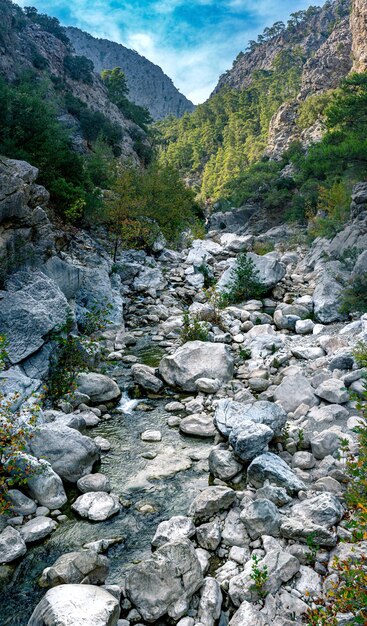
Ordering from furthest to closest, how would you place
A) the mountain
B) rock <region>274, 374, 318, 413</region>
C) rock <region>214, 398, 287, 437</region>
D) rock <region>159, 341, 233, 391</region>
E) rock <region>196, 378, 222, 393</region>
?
1. the mountain
2. rock <region>159, 341, 233, 391</region>
3. rock <region>196, 378, 222, 393</region>
4. rock <region>274, 374, 318, 413</region>
5. rock <region>214, 398, 287, 437</region>

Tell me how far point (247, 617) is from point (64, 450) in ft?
12.3

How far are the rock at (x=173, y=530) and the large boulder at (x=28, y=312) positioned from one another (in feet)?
16.7

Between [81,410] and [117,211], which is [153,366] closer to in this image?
[81,410]

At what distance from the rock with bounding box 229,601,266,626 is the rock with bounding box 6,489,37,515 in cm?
317

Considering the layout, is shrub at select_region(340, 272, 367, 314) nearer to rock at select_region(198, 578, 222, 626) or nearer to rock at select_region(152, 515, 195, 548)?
rock at select_region(152, 515, 195, 548)

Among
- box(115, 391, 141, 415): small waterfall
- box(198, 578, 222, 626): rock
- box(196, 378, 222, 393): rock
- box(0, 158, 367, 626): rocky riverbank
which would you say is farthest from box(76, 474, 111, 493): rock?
box(196, 378, 222, 393): rock

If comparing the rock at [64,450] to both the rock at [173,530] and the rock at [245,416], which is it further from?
the rock at [245,416]

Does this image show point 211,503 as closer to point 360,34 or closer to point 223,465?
point 223,465

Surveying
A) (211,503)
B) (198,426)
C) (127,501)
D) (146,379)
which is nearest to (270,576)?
(211,503)

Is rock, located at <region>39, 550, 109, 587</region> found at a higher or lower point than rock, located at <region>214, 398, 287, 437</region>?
lower

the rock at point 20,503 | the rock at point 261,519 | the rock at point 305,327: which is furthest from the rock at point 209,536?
the rock at point 305,327

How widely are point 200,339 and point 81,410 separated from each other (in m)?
4.59

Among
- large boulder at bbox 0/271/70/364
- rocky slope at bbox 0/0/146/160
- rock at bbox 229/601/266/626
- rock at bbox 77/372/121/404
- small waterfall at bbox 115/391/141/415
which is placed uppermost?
rocky slope at bbox 0/0/146/160

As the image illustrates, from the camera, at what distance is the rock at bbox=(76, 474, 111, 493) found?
620 centimetres
